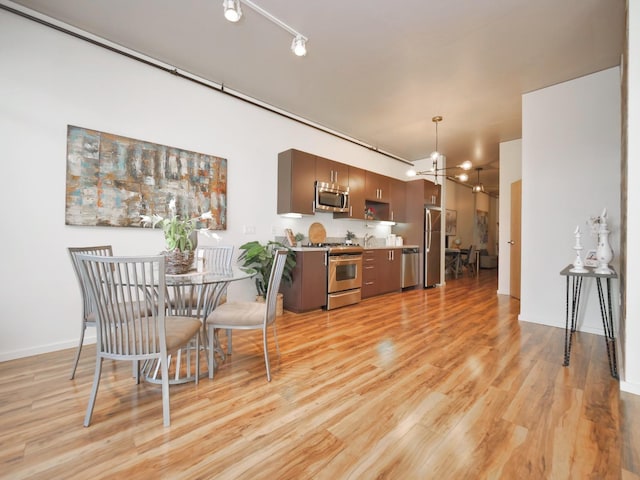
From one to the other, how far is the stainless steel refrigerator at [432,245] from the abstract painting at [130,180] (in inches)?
175

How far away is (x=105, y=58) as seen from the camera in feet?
9.48

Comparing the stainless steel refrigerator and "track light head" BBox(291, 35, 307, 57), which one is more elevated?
"track light head" BBox(291, 35, 307, 57)

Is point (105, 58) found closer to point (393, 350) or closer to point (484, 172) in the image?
point (393, 350)

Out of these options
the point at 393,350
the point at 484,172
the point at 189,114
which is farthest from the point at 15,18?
the point at 484,172

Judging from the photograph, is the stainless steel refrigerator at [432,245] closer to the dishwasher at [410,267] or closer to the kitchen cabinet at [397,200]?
the dishwasher at [410,267]

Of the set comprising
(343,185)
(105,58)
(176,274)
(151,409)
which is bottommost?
(151,409)

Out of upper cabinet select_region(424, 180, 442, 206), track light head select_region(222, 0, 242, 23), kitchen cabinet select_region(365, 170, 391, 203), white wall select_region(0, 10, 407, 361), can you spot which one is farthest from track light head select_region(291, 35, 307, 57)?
upper cabinet select_region(424, 180, 442, 206)

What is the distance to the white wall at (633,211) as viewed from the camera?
1974mm

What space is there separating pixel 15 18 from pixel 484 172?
941 centimetres

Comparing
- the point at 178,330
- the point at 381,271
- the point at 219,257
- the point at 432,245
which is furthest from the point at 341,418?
the point at 432,245

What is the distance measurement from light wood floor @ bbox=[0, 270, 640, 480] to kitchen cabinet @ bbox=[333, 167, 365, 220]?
277cm

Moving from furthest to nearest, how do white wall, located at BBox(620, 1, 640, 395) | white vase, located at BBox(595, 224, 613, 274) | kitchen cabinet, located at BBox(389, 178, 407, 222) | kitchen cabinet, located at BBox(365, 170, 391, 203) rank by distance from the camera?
kitchen cabinet, located at BBox(389, 178, 407, 222), kitchen cabinet, located at BBox(365, 170, 391, 203), white vase, located at BBox(595, 224, 613, 274), white wall, located at BBox(620, 1, 640, 395)

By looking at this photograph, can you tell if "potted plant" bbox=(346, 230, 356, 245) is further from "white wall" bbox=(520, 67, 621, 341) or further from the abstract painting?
"white wall" bbox=(520, 67, 621, 341)

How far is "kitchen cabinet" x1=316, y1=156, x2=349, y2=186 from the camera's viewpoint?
15.0 ft
